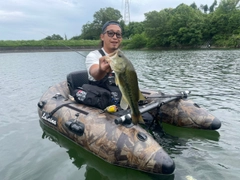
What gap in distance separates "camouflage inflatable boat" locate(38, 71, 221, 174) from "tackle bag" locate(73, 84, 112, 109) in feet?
0.47

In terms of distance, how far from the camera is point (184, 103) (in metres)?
6.23

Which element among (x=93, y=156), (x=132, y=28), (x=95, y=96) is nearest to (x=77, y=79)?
(x=95, y=96)

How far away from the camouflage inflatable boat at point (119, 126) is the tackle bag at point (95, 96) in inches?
5.6

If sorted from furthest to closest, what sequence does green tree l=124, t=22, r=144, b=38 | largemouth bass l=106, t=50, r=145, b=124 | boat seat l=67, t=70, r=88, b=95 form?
green tree l=124, t=22, r=144, b=38
boat seat l=67, t=70, r=88, b=95
largemouth bass l=106, t=50, r=145, b=124

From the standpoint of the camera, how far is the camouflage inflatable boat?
158 inches

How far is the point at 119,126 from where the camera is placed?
4.44 m

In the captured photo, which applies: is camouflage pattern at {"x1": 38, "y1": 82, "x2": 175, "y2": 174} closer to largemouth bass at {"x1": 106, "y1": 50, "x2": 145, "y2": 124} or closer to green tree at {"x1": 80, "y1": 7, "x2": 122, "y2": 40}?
largemouth bass at {"x1": 106, "y1": 50, "x2": 145, "y2": 124}

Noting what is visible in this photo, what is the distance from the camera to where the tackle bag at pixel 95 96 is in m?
4.95

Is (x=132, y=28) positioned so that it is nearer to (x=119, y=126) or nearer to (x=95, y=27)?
(x=95, y=27)

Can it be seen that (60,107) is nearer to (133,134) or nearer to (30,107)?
(133,134)

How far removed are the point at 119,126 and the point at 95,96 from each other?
2.93ft

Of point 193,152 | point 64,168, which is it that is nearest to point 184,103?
point 193,152

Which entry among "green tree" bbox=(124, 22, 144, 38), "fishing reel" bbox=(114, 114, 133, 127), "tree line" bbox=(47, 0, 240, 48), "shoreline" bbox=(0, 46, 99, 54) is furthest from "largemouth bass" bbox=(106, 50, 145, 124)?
"green tree" bbox=(124, 22, 144, 38)

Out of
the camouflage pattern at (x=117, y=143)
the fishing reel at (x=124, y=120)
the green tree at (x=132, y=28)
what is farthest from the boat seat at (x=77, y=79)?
the green tree at (x=132, y=28)
